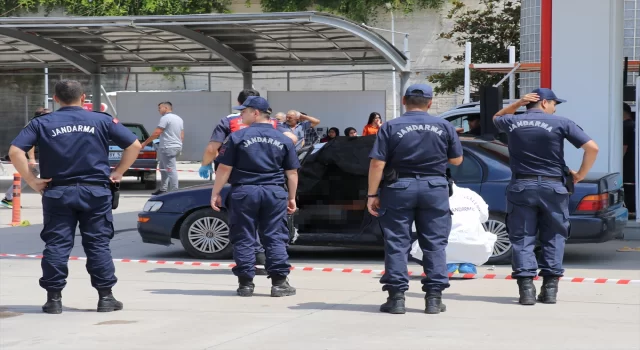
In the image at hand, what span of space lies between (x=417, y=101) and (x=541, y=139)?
1.07 m

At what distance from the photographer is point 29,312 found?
25.6ft

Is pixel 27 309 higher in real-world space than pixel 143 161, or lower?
lower

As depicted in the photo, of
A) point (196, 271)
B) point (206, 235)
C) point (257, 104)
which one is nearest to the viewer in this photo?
point (257, 104)

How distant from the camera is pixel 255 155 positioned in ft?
26.7

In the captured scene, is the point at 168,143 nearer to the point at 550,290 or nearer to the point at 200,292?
the point at 200,292

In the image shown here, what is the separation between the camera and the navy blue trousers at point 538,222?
25.9 feet

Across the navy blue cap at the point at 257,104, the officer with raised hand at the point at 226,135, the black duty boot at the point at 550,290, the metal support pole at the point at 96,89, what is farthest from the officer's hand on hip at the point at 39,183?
the metal support pole at the point at 96,89

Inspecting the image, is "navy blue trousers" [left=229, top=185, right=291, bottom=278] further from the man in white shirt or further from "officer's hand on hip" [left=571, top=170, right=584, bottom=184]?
the man in white shirt

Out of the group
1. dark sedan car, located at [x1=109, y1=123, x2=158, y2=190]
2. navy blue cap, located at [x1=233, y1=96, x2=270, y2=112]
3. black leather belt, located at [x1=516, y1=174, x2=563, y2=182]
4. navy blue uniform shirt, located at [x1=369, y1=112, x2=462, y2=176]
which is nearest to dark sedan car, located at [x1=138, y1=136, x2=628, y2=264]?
navy blue cap, located at [x1=233, y1=96, x2=270, y2=112]

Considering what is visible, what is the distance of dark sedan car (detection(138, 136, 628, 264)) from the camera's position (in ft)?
33.4

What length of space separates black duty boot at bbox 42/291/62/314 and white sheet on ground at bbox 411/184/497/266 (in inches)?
124

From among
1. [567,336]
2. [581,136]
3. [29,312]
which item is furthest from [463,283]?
[29,312]

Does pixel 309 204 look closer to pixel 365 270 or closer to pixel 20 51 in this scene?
pixel 365 270

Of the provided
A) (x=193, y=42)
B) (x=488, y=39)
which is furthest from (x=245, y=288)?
(x=488, y=39)
